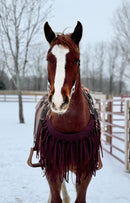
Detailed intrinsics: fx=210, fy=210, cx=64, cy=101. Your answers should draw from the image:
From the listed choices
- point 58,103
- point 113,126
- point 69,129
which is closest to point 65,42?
point 58,103

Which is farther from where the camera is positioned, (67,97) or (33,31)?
(33,31)

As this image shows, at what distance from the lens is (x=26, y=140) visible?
704 cm

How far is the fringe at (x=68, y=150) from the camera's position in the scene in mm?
1873

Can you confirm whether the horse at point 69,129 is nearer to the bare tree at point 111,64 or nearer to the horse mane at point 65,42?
the horse mane at point 65,42

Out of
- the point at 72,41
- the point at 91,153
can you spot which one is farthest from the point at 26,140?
the point at 72,41

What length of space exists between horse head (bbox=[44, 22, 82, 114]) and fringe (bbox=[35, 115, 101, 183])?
1.64 feet

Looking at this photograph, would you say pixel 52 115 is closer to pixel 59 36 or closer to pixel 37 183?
pixel 59 36

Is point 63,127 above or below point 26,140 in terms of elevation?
above

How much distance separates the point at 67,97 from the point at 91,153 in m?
0.77

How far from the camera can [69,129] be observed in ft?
5.97

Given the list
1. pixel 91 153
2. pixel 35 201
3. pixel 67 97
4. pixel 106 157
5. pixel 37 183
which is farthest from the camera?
pixel 106 157

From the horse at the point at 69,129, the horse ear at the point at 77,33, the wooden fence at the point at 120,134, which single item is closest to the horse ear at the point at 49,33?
the horse at the point at 69,129

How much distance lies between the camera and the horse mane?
1.56 metres

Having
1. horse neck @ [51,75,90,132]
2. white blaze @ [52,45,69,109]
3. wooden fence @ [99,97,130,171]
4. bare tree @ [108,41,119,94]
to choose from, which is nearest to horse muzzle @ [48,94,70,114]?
white blaze @ [52,45,69,109]
